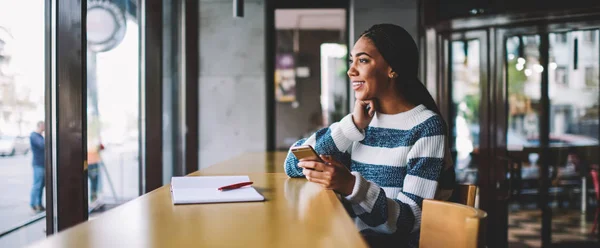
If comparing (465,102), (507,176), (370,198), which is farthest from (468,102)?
(370,198)

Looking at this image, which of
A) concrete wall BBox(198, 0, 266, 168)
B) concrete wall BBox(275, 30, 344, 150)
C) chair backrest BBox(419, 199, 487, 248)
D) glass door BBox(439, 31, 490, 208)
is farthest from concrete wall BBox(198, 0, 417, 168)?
concrete wall BBox(275, 30, 344, 150)

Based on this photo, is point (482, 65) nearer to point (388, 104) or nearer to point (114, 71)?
point (388, 104)

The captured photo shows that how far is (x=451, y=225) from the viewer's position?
1182 mm

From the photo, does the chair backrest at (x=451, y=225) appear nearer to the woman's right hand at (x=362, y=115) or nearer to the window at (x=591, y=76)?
the woman's right hand at (x=362, y=115)

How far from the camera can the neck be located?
1655 mm

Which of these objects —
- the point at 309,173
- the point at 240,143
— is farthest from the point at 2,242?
the point at 240,143

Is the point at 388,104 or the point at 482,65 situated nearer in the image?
the point at 388,104

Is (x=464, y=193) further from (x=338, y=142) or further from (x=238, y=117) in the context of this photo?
(x=238, y=117)

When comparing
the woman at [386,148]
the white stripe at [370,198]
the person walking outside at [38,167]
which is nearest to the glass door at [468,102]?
the woman at [386,148]

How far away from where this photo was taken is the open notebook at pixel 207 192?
4.12ft

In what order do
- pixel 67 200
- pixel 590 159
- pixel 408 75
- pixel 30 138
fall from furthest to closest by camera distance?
pixel 590 159
pixel 67 200
pixel 30 138
pixel 408 75

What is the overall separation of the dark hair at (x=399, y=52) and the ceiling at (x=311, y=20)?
5114 mm

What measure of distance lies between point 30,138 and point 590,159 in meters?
5.33

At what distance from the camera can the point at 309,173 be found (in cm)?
140
